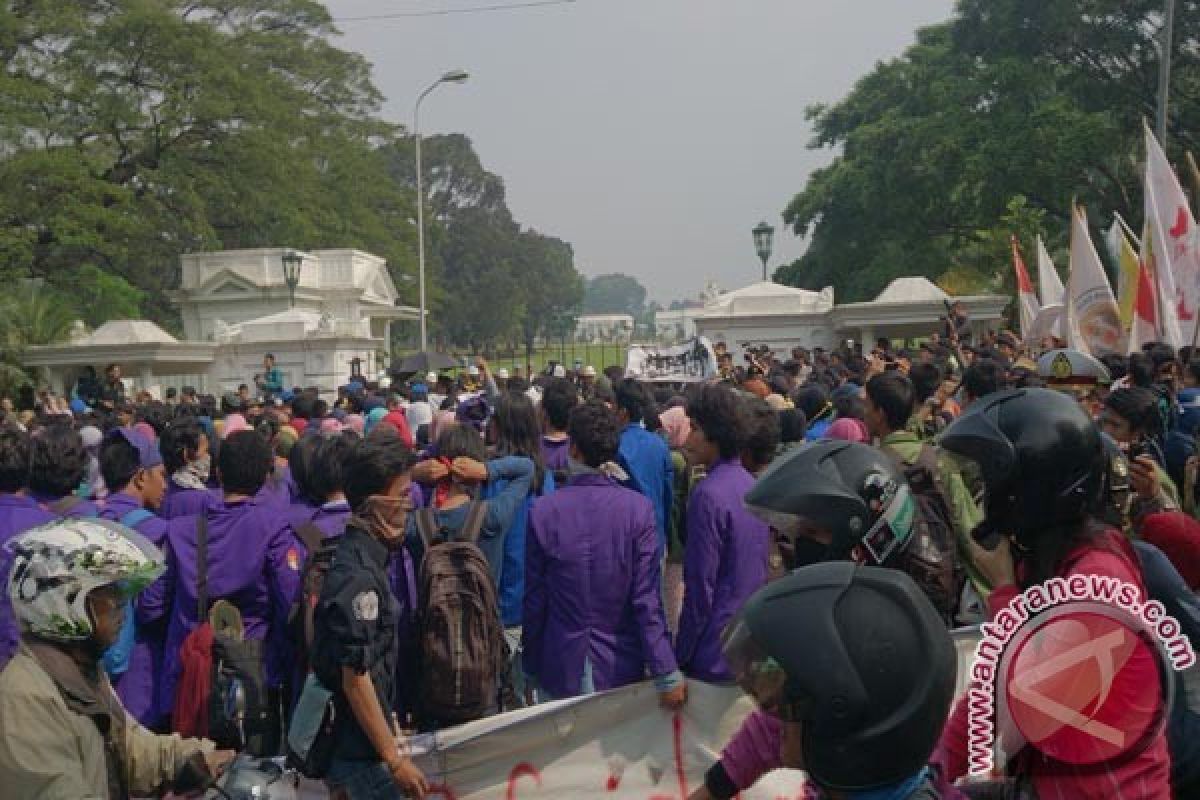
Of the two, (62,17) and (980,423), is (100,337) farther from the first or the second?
(980,423)

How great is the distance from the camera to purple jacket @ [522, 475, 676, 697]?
4.46 meters

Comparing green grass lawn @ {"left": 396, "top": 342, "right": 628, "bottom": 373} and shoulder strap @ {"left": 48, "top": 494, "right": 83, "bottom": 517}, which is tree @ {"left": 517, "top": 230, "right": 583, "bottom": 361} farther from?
shoulder strap @ {"left": 48, "top": 494, "right": 83, "bottom": 517}

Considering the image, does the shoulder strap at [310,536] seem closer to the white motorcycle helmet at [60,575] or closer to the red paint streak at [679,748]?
the white motorcycle helmet at [60,575]

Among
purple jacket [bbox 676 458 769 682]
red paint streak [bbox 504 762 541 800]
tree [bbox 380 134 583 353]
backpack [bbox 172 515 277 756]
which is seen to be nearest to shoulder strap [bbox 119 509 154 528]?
backpack [bbox 172 515 277 756]

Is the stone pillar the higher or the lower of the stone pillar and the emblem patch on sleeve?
the higher

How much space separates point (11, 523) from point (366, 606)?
2103 millimetres

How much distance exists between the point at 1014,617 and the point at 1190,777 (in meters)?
0.47

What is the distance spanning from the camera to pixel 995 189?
2955cm

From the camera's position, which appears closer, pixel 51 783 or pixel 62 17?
pixel 51 783

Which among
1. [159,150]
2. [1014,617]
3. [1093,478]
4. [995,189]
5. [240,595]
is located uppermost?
[159,150]

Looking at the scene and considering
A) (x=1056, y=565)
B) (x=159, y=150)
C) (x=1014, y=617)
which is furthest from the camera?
(x=159, y=150)

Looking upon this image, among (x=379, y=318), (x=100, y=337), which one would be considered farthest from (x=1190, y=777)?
(x=379, y=318)

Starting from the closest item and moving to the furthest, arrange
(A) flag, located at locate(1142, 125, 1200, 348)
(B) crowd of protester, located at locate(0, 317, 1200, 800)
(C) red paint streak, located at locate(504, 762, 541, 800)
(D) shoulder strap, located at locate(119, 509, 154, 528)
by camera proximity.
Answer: (B) crowd of protester, located at locate(0, 317, 1200, 800) < (C) red paint streak, located at locate(504, 762, 541, 800) < (D) shoulder strap, located at locate(119, 509, 154, 528) < (A) flag, located at locate(1142, 125, 1200, 348)

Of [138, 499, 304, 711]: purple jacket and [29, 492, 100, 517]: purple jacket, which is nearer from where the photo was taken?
[138, 499, 304, 711]: purple jacket
